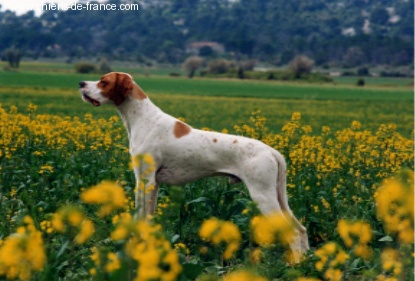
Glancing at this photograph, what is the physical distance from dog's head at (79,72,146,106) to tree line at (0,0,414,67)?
201ft

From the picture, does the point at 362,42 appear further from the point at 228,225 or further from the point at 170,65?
the point at 228,225

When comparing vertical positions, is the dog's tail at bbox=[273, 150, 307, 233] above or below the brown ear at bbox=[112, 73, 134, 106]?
below

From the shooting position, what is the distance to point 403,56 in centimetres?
11769

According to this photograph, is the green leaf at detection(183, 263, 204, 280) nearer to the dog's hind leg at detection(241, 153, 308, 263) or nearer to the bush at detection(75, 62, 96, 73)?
the dog's hind leg at detection(241, 153, 308, 263)

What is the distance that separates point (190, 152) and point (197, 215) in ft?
3.49

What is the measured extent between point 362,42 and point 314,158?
11867cm

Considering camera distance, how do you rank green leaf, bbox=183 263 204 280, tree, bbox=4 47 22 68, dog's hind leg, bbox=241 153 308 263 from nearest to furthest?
green leaf, bbox=183 263 204 280 → dog's hind leg, bbox=241 153 308 263 → tree, bbox=4 47 22 68

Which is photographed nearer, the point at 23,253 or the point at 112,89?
the point at 23,253

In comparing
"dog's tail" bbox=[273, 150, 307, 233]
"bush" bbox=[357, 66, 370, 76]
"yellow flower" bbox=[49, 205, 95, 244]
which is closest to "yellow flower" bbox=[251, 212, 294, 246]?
"yellow flower" bbox=[49, 205, 95, 244]

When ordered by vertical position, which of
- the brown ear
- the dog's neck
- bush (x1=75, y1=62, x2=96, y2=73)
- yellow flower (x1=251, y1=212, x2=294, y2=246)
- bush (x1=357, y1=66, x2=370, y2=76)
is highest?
the brown ear

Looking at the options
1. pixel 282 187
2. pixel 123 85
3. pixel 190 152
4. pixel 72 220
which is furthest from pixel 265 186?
pixel 72 220

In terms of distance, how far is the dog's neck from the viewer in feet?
24.7

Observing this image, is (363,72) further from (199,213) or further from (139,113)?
(139,113)

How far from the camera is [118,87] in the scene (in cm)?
759
